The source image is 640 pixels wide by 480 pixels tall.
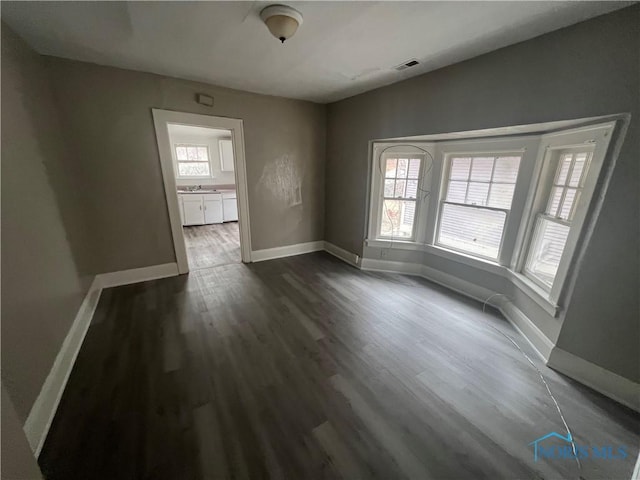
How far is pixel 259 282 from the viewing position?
3.38 meters

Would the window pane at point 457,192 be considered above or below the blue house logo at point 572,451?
above

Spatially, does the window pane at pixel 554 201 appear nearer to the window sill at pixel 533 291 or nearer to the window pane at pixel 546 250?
the window pane at pixel 546 250

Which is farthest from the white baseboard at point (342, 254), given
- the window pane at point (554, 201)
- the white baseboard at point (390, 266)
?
the window pane at point (554, 201)

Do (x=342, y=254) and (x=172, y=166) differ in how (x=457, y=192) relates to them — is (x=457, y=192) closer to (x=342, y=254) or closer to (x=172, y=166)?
(x=342, y=254)

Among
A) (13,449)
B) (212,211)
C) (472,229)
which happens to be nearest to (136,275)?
(13,449)

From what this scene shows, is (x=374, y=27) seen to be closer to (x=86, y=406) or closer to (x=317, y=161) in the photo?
(x=317, y=161)

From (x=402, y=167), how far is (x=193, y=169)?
19.0 ft

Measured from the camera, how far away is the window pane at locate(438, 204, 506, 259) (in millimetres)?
2785

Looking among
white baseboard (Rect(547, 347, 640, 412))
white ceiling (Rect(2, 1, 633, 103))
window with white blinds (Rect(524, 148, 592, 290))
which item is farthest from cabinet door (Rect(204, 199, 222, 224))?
white baseboard (Rect(547, 347, 640, 412))

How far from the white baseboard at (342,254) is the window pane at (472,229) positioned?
1236mm

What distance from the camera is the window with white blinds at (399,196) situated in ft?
11.2

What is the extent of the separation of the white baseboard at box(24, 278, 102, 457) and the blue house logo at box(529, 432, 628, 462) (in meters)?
2.62

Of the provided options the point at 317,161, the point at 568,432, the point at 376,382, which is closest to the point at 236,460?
the point at 376,382

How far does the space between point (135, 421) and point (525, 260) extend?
342 centimetres
